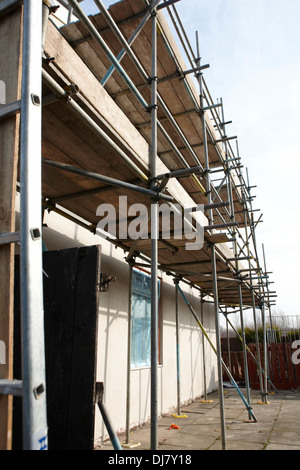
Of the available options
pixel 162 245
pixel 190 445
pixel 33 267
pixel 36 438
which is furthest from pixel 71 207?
pixel 190 445

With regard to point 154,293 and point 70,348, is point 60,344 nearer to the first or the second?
point 70,348

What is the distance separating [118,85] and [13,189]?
15.1 ft

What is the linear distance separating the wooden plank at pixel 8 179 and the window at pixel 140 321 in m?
5.01

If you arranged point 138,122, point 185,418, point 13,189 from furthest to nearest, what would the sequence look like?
1. point 185,418
2. point 138,122
3. point 13,189

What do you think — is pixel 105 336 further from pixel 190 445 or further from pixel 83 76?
pixel 83 76

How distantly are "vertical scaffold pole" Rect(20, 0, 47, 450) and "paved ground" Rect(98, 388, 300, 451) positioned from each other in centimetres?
410

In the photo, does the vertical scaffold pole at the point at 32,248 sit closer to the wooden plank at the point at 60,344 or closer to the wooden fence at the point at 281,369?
the wooden plank at the point at 60,344

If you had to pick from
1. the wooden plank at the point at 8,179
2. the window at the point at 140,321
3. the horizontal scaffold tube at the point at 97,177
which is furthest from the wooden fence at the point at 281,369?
the wooden plank at the point at 8,179

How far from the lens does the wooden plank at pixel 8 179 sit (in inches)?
54.9

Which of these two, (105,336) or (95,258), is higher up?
(95,258)

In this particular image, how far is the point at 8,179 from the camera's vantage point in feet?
5.29

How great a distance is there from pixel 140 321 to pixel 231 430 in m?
2.54

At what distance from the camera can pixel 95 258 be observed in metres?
2.47

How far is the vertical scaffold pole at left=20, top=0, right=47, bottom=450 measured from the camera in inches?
48.9
